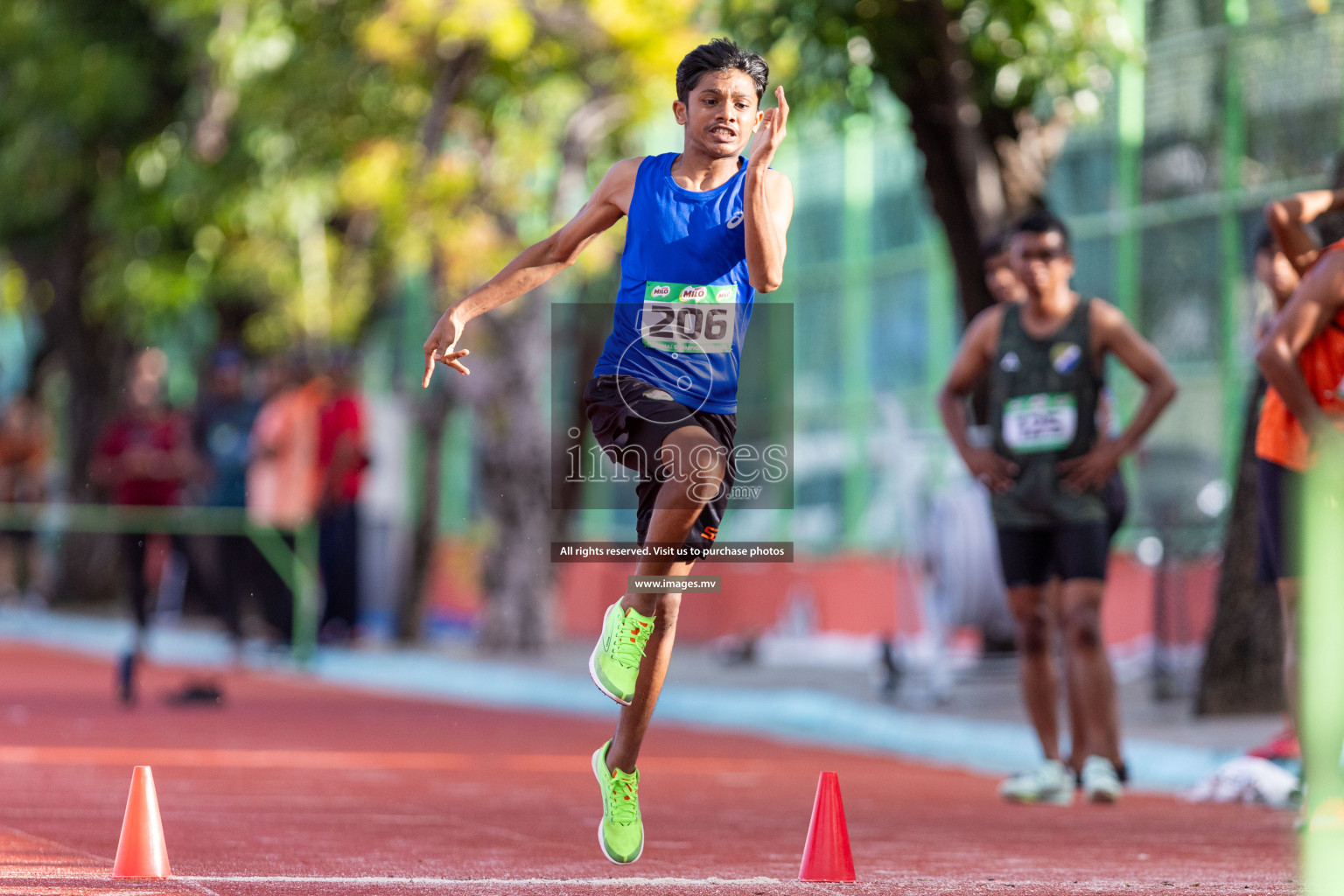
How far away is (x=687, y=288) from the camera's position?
5.79m

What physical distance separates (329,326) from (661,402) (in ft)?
58.1

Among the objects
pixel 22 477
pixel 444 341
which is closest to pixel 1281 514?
pixel 444 341

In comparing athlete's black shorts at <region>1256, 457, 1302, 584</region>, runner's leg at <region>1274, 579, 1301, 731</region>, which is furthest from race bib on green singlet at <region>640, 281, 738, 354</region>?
runner's leg at <region>1274, 579, 1301, 731</region>

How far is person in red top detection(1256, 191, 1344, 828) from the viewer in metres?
6.61

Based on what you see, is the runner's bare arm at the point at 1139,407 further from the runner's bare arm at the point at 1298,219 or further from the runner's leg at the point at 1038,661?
the runner's bare arm at the point at 1298,219

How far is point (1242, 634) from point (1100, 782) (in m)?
3.09

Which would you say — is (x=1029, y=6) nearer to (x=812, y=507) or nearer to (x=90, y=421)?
(x=812, y=507)

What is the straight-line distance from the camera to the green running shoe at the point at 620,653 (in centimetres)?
571

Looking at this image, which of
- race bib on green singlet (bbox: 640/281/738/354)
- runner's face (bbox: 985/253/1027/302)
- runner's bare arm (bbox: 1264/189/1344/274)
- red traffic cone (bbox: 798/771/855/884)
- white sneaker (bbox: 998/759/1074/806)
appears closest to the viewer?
red traffic cone (bbox: 798/771/855/884)

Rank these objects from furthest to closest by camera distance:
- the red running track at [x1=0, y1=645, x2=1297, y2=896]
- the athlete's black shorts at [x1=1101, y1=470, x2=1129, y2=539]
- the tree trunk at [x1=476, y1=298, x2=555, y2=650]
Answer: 1. the tree trunk at [x1=476, y1=298, x2=555, y2=650]
2. the athlete's black shorts at [x1=1101, y1=470, x2=1129, y2=539]
3. the red running track at [x1=0, y1=645, x2=1297, y2=896]

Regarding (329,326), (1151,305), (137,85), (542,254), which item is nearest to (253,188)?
(329,326)

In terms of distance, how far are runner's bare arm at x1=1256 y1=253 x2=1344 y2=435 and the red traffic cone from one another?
2029mm

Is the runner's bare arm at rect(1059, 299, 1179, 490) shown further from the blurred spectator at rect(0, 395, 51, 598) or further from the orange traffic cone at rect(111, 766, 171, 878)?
the blurred spectator at rect(0, 395, 51, 598)

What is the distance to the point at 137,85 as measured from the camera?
81.1 feet
